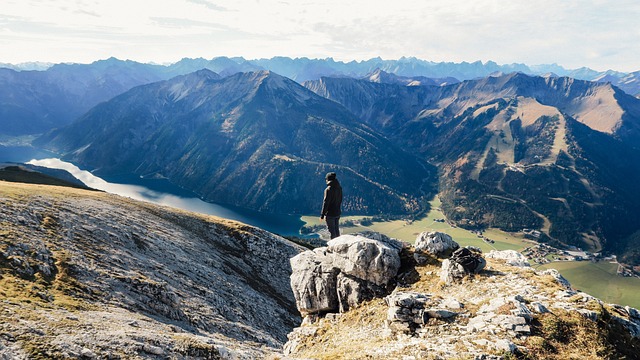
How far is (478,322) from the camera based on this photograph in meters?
19.0

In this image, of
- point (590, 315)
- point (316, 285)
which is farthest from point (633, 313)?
point (316, 285)

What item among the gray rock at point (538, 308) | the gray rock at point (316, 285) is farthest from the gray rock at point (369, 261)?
the gray rock at point (538, 308)

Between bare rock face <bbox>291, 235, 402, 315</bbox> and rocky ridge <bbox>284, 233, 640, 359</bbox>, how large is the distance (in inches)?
28.4

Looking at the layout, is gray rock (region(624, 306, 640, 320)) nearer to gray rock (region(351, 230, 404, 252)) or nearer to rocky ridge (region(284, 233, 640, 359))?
rocky ridge (region(284, 233, 640, 359))

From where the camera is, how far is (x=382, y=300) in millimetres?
24781

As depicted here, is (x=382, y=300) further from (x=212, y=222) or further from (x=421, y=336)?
(x=212, y=222)

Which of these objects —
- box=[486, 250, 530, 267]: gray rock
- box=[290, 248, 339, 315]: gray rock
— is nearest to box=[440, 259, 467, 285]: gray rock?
box=[486, 250, 530, 267]: gray rock

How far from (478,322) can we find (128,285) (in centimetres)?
3273

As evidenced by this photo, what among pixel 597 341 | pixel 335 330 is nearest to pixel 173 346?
pixel 335 330

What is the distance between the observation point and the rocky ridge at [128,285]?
21.3m

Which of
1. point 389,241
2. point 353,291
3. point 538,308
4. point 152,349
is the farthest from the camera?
point 389,241

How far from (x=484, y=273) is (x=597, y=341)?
25.1 feet

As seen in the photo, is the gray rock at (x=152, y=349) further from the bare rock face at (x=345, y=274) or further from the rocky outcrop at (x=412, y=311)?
the rocky outcrop at (x=412, y=311)

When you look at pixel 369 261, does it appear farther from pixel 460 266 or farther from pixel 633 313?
pixel 633 313
